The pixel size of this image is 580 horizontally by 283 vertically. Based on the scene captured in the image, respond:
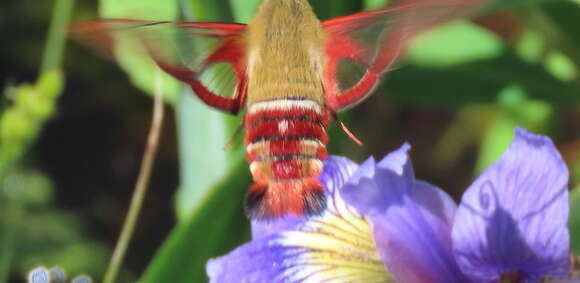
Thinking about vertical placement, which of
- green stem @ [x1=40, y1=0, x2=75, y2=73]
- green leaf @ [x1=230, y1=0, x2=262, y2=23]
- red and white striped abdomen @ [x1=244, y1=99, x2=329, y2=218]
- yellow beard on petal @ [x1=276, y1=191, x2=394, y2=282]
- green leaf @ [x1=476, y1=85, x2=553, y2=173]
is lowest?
yellow beard on petal @ [x1=276, y1=191, x2=394, y2=282]

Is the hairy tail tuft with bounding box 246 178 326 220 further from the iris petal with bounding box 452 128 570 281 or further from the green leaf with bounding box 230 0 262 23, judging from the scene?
the green leaf with bounding box 230 0 262 23

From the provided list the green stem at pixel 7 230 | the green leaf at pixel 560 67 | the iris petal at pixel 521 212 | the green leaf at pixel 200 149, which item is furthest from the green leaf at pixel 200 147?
the green leaf at pixel 560 67

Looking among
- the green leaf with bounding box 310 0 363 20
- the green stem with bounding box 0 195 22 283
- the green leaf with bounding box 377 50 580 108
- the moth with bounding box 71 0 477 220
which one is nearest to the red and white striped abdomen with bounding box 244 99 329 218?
the moth with bounding box 71 0 477 220

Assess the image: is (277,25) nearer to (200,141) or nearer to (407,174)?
(407,174)

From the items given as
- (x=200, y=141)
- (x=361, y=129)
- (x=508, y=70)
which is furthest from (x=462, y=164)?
(x=200, y=141)

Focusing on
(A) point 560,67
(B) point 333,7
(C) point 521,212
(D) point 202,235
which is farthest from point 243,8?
(A) point 560,67

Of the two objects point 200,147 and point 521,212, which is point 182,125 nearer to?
point 200,147

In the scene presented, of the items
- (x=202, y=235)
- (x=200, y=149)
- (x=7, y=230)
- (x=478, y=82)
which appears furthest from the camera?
(x=478, y=82)
